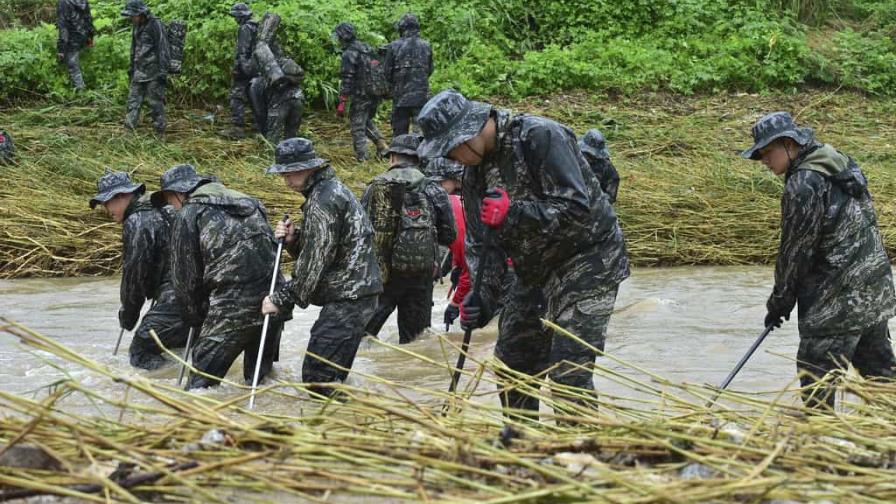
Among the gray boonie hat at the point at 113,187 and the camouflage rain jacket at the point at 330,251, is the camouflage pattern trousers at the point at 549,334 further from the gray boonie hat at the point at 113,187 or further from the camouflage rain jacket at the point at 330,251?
the gray boonie hat at the point at 113,187

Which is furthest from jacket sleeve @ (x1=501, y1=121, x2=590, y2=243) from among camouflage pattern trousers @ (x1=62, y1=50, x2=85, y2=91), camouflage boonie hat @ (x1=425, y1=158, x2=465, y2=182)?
camouflage pattern trousers @ (x1=62, y1=50, x2=85, y2=91)

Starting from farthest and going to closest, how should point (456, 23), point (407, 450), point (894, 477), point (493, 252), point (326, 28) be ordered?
point (456, 23) → point (326, 28) → point (493, 252) → point (407, 450) → point (894, 477)

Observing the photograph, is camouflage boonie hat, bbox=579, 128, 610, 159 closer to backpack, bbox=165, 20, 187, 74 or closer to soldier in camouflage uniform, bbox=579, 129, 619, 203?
soldier in camouflage uniform, bbox=579, 129, 619, 203

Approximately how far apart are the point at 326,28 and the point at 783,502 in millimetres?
16381

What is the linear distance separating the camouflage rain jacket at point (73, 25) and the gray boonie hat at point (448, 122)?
13822 mm

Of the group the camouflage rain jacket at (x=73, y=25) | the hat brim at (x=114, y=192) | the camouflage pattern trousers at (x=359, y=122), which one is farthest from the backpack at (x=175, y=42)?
the hat brim at (x=114, y=192)

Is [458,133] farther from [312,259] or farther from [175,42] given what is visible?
[175,42]

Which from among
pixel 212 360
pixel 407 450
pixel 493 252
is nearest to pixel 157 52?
pixel 212 360

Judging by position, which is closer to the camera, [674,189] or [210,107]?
[674,189]

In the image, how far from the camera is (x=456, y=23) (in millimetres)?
21062

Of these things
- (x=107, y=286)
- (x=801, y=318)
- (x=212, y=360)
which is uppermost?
(x=801, y=318)

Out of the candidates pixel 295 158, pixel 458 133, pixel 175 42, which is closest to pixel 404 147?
pixel 295 158

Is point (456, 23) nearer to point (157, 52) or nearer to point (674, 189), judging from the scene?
point (157, 52)

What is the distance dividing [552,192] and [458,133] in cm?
50
